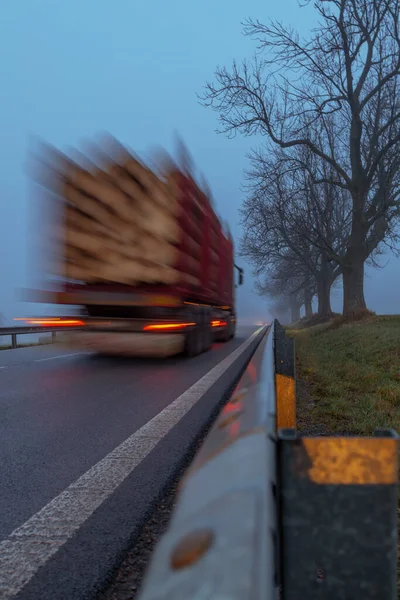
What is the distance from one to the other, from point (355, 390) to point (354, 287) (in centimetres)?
1489

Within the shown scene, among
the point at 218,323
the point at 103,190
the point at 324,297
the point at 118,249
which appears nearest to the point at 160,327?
the point at 118,249

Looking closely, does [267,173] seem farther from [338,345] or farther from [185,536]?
[185,536]

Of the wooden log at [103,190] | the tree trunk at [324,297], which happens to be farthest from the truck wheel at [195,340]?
the tree trunk at [324,297]

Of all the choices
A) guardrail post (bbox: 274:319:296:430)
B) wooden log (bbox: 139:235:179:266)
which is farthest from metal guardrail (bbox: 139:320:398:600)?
wooden log (bbox: 139:235:179:266)

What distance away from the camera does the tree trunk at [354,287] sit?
20125 millimetres

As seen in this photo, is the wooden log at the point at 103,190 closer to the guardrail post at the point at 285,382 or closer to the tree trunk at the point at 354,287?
the guardrail post at the point at 285,382

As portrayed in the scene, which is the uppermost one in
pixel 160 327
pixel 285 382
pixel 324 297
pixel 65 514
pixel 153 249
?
pixel 324 297

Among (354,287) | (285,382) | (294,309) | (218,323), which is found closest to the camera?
(285,382)

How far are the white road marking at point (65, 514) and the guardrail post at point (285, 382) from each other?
1.11m

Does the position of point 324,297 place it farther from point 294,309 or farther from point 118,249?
point 294,309

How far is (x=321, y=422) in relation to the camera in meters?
4.64

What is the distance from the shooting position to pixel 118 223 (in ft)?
30.9

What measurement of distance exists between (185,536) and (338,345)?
13166 millimetres

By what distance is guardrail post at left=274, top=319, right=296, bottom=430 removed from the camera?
3500 mm
